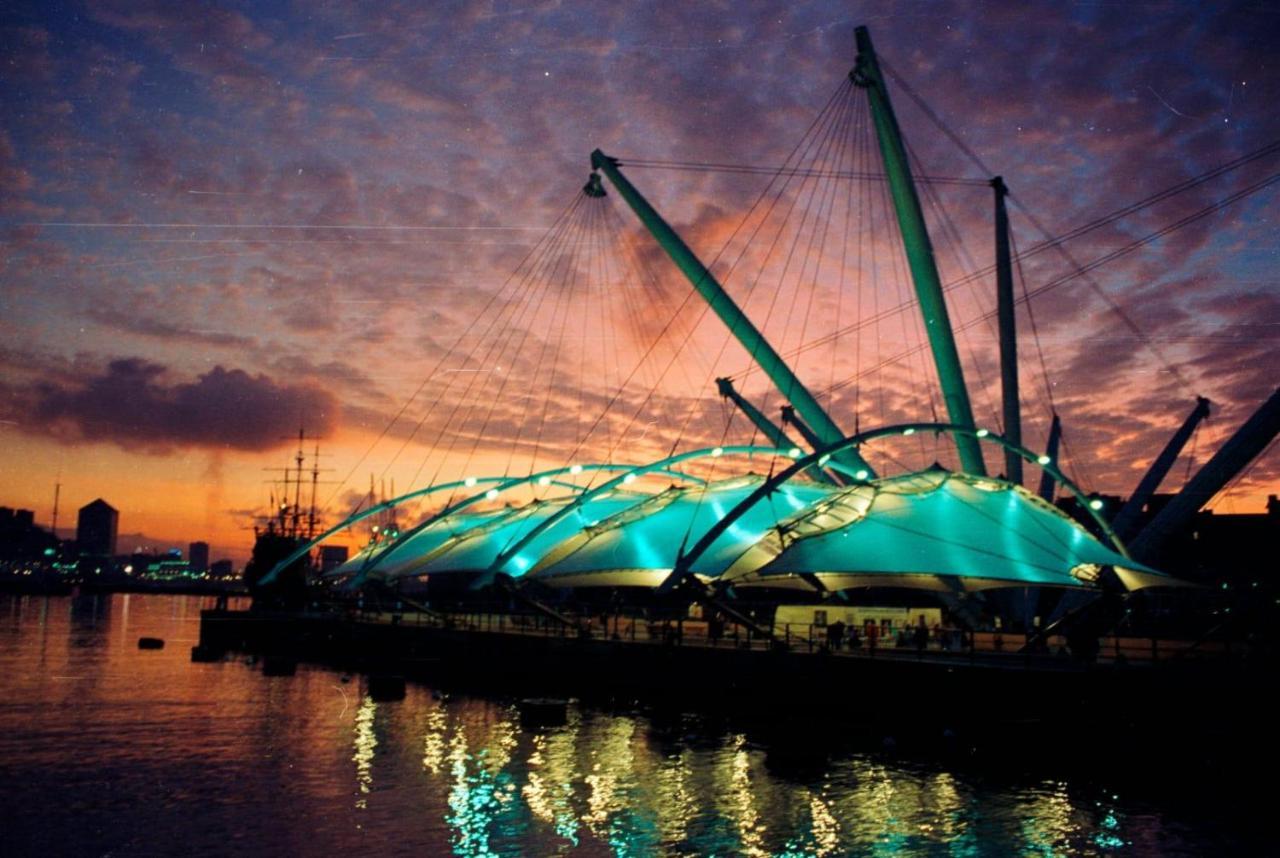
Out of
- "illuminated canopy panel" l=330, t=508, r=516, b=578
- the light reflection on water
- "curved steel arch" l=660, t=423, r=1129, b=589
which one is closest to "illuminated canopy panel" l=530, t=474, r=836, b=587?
"curved steel arch" l=660, t=423, r=1129, b=589

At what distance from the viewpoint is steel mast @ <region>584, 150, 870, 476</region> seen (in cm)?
5972

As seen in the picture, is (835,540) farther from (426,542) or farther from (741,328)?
(426,542)

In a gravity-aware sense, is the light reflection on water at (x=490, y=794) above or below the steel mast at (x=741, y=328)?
below

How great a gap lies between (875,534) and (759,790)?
1818cm

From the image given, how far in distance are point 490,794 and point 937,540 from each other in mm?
23116

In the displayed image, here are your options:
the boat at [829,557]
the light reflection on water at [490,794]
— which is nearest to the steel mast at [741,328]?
the boat at [829,557]

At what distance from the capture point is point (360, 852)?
24.3m

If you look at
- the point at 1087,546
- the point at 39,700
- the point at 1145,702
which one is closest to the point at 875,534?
the point at 1087,546

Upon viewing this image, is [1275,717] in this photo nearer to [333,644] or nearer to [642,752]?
[642,752]

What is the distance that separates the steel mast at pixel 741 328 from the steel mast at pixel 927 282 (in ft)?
20.9

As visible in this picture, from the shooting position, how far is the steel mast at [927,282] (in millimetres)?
55188

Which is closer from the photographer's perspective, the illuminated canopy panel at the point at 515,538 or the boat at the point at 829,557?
the boat at the point at 829,557

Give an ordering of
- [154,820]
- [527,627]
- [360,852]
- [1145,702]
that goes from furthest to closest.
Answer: [527,627] < [1145,702] < [154,820] < [360,852]

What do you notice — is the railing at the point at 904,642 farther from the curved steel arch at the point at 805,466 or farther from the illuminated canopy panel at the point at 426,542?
the illuminated canopy panel at the point at 426,542
